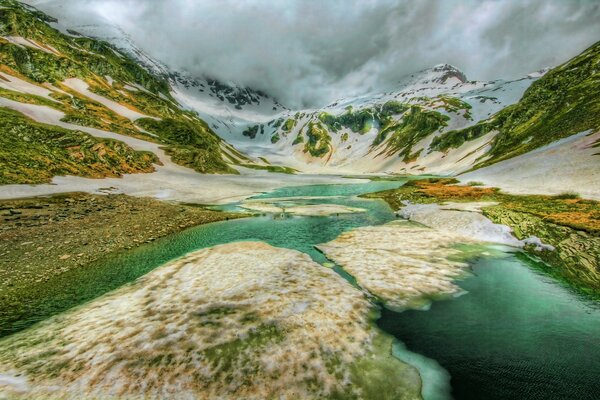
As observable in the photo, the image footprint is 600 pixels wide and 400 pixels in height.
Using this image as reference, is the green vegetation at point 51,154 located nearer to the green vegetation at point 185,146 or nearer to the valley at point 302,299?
the valley at point 302,299

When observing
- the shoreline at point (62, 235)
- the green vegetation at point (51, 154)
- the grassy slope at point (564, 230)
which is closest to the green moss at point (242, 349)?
the shoreline at point (62, 235)

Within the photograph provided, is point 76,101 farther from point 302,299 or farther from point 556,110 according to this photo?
point 556,110

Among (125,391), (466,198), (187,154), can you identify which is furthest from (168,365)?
(187,154)

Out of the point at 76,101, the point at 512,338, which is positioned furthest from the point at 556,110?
the point at 76,101

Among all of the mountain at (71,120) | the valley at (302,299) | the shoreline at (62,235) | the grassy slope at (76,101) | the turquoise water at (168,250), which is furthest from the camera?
the grassy slope at (76,101)

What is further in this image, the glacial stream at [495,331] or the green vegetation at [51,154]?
the green vegetation at [51,154]
